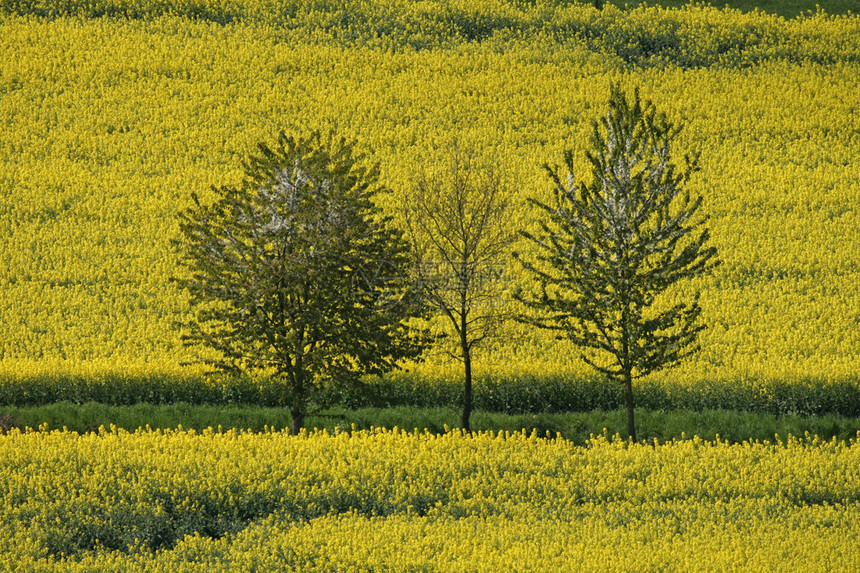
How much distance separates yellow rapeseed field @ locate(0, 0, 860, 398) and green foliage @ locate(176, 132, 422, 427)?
9.83 feet

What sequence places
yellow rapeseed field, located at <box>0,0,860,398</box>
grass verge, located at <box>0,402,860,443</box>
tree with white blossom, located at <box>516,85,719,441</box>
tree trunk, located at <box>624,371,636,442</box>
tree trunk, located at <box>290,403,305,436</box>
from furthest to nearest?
1. yellow rapeseed field, located at <box>0,0,860,398</box>
2. grass verge, located at <box>0,402,860,443</box>
3. tree trunk, located at <box>290,403,305,436</box>
4. tree trunk, located at <box>624,371,636,442</box>
5. tree with white blossom, located at <box>516,85,719,441</box>

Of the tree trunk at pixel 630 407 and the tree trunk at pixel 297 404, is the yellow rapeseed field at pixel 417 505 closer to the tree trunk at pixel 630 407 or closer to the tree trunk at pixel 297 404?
the tree trunk at pixel 630 407

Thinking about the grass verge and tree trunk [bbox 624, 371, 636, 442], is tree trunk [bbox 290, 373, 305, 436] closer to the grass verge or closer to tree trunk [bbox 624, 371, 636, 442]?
the grass verge

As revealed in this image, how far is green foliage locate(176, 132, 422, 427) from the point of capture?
17.3m

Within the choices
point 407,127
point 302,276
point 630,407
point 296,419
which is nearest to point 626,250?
point 630,407

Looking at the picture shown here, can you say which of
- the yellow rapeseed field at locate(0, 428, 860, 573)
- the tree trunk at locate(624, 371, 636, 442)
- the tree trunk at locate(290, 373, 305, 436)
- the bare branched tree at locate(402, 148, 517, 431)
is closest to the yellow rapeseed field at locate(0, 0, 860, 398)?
the bare branched tree at locate(402, 148, 517, 431)

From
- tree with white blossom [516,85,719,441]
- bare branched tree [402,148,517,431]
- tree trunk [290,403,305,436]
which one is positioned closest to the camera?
tree with white blossom [516,85,719,441]

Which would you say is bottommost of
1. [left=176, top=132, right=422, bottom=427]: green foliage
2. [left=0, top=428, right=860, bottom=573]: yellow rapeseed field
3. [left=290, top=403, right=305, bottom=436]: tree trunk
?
[left=0, top=428, right=860, bottom=573]: yellow rapeseed field

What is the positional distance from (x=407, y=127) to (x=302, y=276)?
23.1m

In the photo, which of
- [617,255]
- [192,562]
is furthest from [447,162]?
[192,562]

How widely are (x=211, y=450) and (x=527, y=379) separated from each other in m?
8.05

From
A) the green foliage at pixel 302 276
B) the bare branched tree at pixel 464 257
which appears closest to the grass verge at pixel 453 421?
the bare branched tree at pixel 464 257

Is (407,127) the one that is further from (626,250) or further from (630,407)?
(630,407)

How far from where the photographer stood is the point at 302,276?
17141 millimetres
